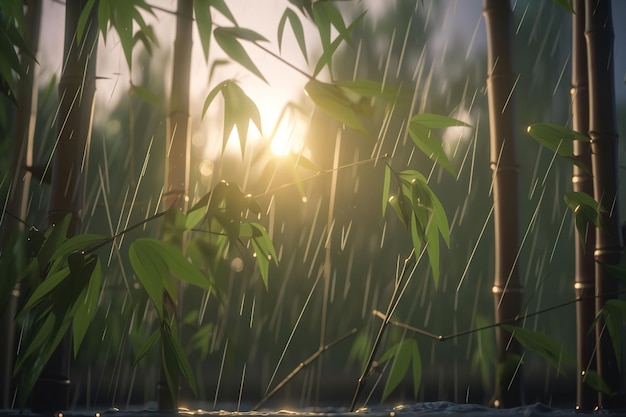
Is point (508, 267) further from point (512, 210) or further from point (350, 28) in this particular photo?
point (350, 28)

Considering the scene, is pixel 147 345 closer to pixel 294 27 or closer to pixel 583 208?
pixel 294 27

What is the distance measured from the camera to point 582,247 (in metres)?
1.05

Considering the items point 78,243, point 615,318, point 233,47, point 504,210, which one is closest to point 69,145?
point 78,243

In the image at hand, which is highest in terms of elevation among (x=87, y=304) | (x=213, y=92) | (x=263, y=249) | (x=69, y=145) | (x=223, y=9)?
(x=223, y=9)

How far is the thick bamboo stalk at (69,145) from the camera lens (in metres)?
0.84

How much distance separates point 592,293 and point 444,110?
2.04 meters

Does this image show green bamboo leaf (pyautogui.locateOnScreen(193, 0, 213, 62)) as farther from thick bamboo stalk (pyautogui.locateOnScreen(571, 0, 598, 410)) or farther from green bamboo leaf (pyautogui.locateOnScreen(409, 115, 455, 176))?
thick bamboo stalk (pyautogui.locateOnScreen(571, 0, 598, 410))

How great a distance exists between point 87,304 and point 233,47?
40 cm

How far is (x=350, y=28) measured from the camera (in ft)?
2.91

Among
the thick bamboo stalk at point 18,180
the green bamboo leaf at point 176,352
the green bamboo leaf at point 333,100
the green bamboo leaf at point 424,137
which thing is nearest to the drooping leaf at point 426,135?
the green bamboo leaf at point 424,137

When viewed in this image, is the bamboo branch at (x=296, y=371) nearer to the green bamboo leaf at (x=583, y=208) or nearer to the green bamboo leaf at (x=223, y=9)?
the green bamboo leaf at (x=583, y=208)

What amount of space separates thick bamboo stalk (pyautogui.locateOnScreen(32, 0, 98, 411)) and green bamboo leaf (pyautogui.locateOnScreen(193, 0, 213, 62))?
6.2 inches

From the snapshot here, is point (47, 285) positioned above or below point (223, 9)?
below

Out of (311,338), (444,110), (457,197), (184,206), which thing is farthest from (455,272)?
(184,206)
